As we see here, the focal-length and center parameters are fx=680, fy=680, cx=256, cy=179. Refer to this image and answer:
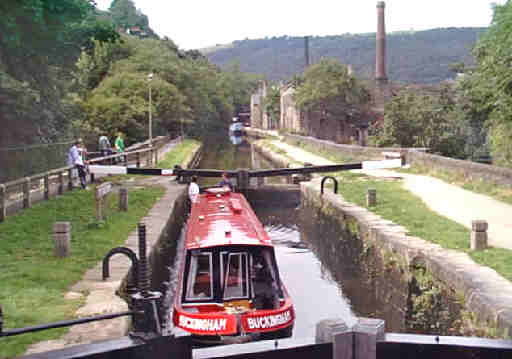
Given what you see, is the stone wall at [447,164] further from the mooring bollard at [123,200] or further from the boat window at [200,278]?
the boat window at [200,278]

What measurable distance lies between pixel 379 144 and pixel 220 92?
241 feet

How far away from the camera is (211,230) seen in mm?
11141

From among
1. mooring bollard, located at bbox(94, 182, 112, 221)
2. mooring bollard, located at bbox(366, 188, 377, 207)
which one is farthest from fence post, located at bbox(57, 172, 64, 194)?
mooring bollard, located at bbox(366, 188, 377, 207)

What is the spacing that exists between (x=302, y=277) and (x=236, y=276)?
563 centimetres

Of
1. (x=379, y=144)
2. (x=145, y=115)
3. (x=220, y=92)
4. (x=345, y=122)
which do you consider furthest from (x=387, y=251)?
(x=220, y=92)

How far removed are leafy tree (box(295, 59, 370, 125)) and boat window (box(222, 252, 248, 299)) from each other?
52.3 m

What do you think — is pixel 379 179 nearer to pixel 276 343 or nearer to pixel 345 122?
pixel 276 343

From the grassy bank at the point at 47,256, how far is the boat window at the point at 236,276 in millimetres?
2238

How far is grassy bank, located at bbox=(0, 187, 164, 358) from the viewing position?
9234mm

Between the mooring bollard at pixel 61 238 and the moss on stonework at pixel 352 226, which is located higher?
the mooring bollard at pixel 61 238

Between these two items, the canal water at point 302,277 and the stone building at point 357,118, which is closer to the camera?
the canal water at point 302,277

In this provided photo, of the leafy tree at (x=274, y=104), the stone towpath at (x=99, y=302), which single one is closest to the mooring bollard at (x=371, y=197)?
the stone towpath at (x=99, y=302)

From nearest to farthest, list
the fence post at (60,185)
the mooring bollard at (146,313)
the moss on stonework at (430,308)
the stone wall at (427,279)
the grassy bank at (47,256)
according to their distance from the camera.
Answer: the mooring bollard at (146,313) < the grassy bank at (47,256) < the stone wall at (427,279) < the moss on stonework at (430,308) < the fence post at (60,185)

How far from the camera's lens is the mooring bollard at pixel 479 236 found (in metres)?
13.0
